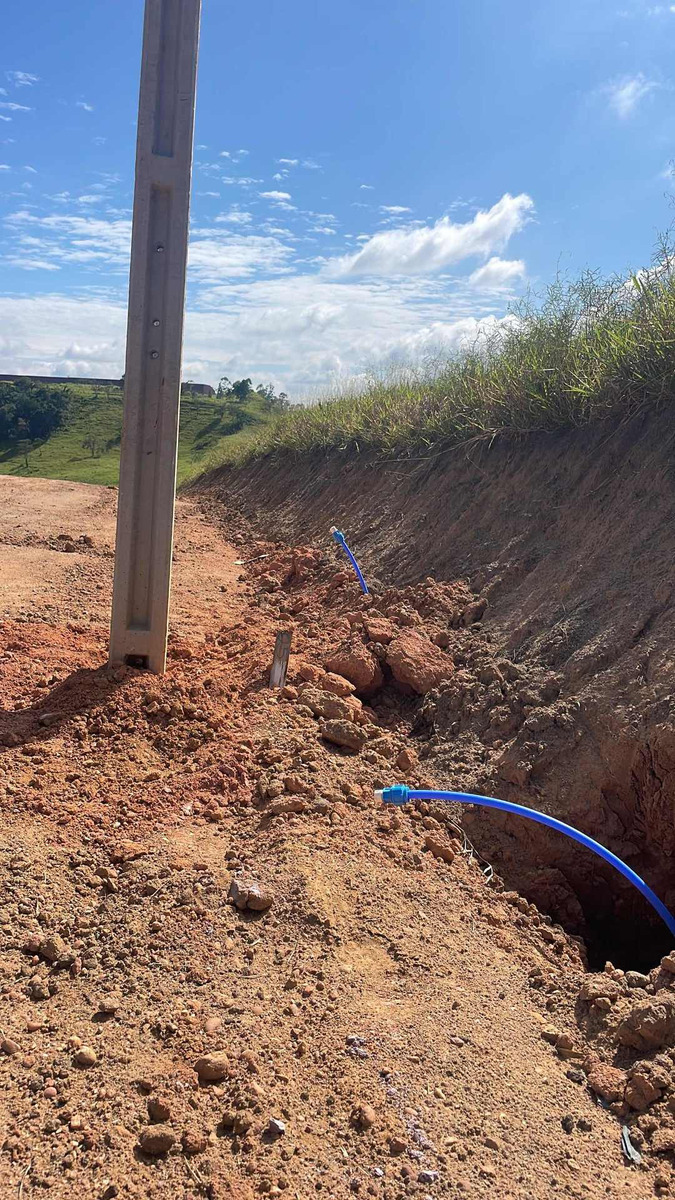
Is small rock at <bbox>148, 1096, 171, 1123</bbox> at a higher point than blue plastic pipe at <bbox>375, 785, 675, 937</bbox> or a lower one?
lower

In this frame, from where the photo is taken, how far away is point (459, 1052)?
211 centimetres

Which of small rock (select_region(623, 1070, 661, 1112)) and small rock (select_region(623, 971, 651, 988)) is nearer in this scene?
small rock (select_region(623, 1070, 661, 1112))

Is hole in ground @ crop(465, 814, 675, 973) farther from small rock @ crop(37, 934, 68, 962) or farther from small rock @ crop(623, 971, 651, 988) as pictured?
small rock @ crop(37, 934, 68, 962)

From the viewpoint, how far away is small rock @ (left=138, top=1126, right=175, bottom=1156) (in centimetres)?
175

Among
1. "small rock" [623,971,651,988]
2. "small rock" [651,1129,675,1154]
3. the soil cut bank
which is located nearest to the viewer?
"small rock" [651,1129,675,1154]

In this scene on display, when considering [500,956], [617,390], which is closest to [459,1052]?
[500,956]

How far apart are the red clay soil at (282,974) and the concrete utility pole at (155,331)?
392 mm

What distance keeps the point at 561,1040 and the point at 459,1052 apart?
365 mm

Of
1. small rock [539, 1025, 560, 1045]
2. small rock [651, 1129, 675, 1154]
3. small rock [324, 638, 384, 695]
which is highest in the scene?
small rock [324, 638, 384, 695]

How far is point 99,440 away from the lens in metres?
32.3

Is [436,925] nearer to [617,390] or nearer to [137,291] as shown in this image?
[137,291]

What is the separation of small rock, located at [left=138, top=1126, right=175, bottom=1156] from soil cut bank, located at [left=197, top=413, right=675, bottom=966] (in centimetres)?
184

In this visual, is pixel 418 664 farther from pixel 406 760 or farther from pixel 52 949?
pixel 52 949

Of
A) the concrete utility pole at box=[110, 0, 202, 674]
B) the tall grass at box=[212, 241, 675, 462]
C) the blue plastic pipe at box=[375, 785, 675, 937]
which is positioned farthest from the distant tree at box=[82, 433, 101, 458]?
the blue plastic pipe at box=[375, 785, 675, 937]
